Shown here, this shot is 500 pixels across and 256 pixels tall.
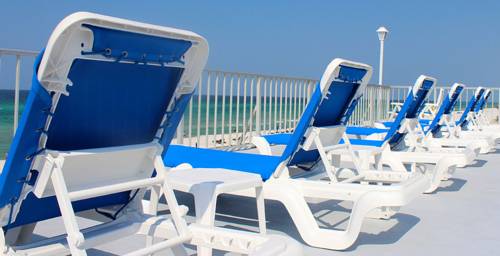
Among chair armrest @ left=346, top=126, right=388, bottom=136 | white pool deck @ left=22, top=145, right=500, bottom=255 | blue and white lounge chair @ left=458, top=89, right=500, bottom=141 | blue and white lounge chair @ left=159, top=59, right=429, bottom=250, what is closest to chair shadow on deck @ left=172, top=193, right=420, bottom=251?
white pool deck @ left=22, top=145, right=500, bottom=255

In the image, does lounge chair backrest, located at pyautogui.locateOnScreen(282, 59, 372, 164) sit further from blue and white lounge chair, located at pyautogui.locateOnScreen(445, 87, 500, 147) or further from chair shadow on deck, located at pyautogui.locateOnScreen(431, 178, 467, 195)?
blue and white lounge chair, located at pyautogui.locateOnScreen(445, 87, 500, 147)

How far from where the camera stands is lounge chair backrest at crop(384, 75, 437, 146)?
4820 mm

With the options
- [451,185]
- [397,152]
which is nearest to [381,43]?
[451,185]

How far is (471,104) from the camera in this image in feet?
26.9

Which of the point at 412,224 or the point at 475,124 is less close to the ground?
the point at 412,224

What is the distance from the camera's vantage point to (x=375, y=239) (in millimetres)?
3049

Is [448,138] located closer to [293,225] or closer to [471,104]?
[471,104]

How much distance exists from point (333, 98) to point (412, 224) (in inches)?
37.1

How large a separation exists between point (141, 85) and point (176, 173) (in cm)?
104

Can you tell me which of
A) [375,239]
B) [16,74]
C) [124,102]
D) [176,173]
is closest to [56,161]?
[124,102]

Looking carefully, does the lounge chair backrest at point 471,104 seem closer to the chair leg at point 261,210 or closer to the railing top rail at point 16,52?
the chair leg at point 261,210

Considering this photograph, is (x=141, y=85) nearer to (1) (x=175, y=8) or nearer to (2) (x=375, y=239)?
(2) (x=375, y=239)

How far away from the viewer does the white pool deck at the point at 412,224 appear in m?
2.83

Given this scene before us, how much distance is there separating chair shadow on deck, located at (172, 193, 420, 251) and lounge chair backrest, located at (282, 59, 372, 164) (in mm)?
403
